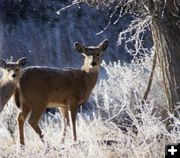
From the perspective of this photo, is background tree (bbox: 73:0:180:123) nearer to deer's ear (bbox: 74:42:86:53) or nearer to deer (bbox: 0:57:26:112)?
deer's ear (bbox: 74:42:86:53)

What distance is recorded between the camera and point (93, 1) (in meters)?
9.36

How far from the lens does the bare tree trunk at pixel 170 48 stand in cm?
872

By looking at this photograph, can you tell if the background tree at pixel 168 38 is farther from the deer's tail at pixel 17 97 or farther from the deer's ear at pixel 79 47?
the deer's tail at pixel 17 97

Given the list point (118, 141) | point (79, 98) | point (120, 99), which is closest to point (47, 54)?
point (120, 99)

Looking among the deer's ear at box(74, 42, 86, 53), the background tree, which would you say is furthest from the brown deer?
the background tree

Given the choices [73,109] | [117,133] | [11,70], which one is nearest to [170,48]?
[117,133]

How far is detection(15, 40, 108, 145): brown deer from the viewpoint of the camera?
9.32m

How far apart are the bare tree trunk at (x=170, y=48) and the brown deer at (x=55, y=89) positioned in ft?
4.91

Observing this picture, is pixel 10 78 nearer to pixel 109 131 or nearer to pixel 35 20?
pixel 109 131

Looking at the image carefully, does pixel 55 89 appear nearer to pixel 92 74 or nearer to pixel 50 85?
pixel 50 85

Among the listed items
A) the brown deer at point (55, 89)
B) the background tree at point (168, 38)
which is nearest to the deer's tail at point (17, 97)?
the brown deer at point (55, 89)

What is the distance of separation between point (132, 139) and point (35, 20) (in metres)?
25.6

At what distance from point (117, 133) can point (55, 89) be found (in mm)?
1477

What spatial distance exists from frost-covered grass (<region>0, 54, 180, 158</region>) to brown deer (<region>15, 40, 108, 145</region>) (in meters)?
0.34
